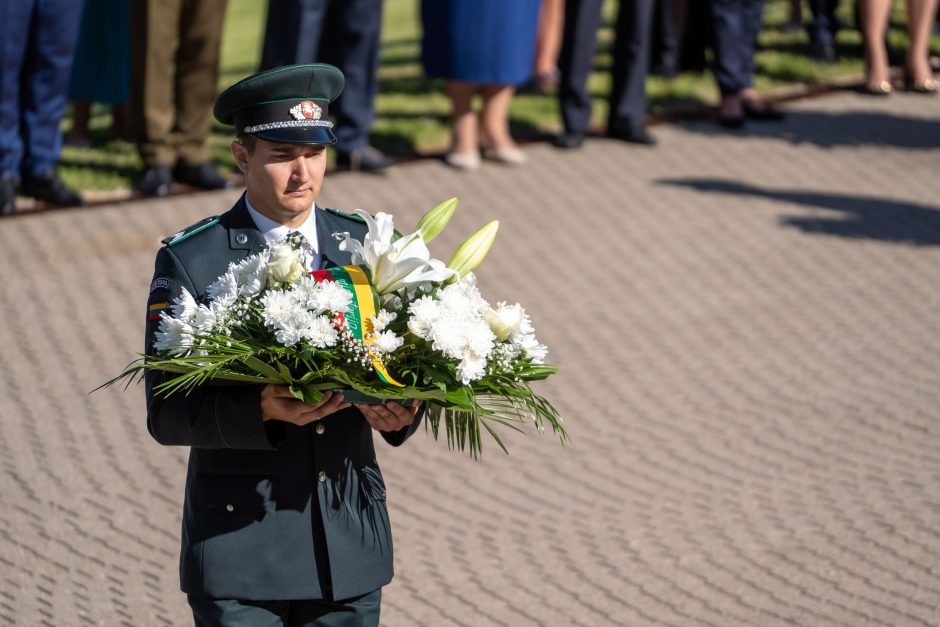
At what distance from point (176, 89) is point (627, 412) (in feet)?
11.9

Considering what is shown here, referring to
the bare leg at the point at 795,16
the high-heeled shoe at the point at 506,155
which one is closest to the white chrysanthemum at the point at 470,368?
the high-heeled shoe at the point at 506,155

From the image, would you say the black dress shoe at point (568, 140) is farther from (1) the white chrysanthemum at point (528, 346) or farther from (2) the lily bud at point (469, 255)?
(1) the white chrysanthemum at point (528, 346)

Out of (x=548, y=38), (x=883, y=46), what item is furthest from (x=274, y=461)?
(x=883, y=46)

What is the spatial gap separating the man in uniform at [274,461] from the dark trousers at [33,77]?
4951 mm

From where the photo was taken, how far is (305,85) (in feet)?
10.4

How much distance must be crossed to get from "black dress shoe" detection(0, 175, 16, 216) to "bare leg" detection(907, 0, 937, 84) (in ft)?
22.1

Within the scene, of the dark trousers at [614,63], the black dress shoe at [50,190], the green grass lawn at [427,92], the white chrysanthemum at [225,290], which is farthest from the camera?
the dark trousers at [614,63]

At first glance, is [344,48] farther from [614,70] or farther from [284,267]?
[284,267]

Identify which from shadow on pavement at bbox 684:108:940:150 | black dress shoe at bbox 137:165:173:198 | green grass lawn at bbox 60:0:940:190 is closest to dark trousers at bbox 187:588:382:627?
black dress shoe at bbox 137:165:173:198

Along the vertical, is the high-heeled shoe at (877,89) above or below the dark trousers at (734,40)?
below

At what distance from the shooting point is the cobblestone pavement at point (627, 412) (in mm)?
4957

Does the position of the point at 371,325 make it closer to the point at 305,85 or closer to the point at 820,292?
the point at 305,85

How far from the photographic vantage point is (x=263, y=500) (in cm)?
317

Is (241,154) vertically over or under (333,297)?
over
